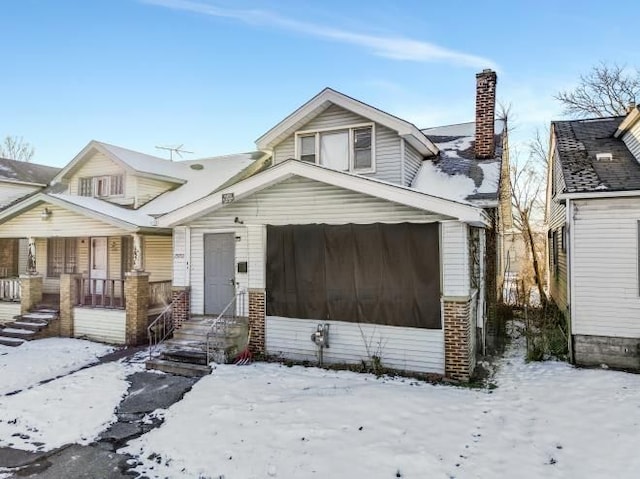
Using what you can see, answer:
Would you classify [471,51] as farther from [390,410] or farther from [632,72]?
[632,72]

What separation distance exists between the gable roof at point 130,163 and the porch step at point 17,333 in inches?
223

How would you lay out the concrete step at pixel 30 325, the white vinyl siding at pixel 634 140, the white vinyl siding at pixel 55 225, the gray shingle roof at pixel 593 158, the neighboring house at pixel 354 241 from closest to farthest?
the neighboring house at pixel 354 241, the gray shingle roof at pixel 593 158, the white vinyl siding at pixel 634 140, the concrete step at pixel 30 325, the white vinyl siding at pixel 55 225

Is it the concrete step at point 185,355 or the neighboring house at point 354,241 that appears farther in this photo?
the concrete step at point 185,355

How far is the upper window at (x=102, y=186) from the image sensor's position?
14.4m

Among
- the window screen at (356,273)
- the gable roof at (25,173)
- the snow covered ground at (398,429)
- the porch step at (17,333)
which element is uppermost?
the gable roof at (25,173)

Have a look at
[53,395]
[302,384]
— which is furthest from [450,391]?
[53,395]

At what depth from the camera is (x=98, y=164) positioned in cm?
1460

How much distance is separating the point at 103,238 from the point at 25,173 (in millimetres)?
8964

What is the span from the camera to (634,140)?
9.85 meters

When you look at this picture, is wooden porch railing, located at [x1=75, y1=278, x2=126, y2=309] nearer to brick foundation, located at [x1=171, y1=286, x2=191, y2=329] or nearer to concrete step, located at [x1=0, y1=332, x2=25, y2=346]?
concrete step, located at [x1=0, y1=332, x2=25, y2=346]

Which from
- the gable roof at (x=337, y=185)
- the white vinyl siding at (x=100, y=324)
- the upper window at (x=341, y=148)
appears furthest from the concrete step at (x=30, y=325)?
the upper window at (x=341, y=148)

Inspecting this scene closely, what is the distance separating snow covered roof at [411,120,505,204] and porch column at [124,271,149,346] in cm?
773

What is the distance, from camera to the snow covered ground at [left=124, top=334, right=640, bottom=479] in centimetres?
466

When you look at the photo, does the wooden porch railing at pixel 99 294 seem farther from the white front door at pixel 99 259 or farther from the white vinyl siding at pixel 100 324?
the white front door at pixel 99 259
